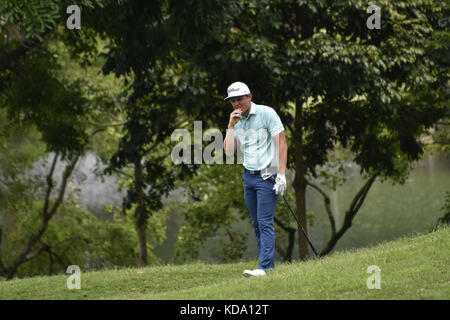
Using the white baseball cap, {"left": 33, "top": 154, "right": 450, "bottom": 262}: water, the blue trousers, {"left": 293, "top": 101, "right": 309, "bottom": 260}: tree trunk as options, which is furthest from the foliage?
the white baseball cap

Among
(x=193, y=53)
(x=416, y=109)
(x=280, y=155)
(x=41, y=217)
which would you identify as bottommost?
(x=41, y=217)

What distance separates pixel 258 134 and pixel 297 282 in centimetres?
196

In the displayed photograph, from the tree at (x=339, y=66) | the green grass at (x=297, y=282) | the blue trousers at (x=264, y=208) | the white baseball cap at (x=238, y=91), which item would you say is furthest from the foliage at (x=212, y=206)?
the white baseball cap at (x=238, y=91)

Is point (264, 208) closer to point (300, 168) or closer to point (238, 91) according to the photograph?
point (238, 91)

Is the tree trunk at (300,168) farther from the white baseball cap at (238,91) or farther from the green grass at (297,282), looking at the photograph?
the white baseball cap at (238,91)

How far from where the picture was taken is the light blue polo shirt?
314 inches

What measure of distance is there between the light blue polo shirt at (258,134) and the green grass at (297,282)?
4.56 feet

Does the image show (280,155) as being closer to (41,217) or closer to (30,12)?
(30,12)

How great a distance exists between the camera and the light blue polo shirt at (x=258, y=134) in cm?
799

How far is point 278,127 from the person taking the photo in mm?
7973

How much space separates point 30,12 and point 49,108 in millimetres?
7902

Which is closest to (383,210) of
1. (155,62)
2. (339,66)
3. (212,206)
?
(212,206)

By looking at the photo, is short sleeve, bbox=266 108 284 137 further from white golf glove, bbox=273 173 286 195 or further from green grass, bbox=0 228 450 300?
green grass, bbox=0 228 450 300
